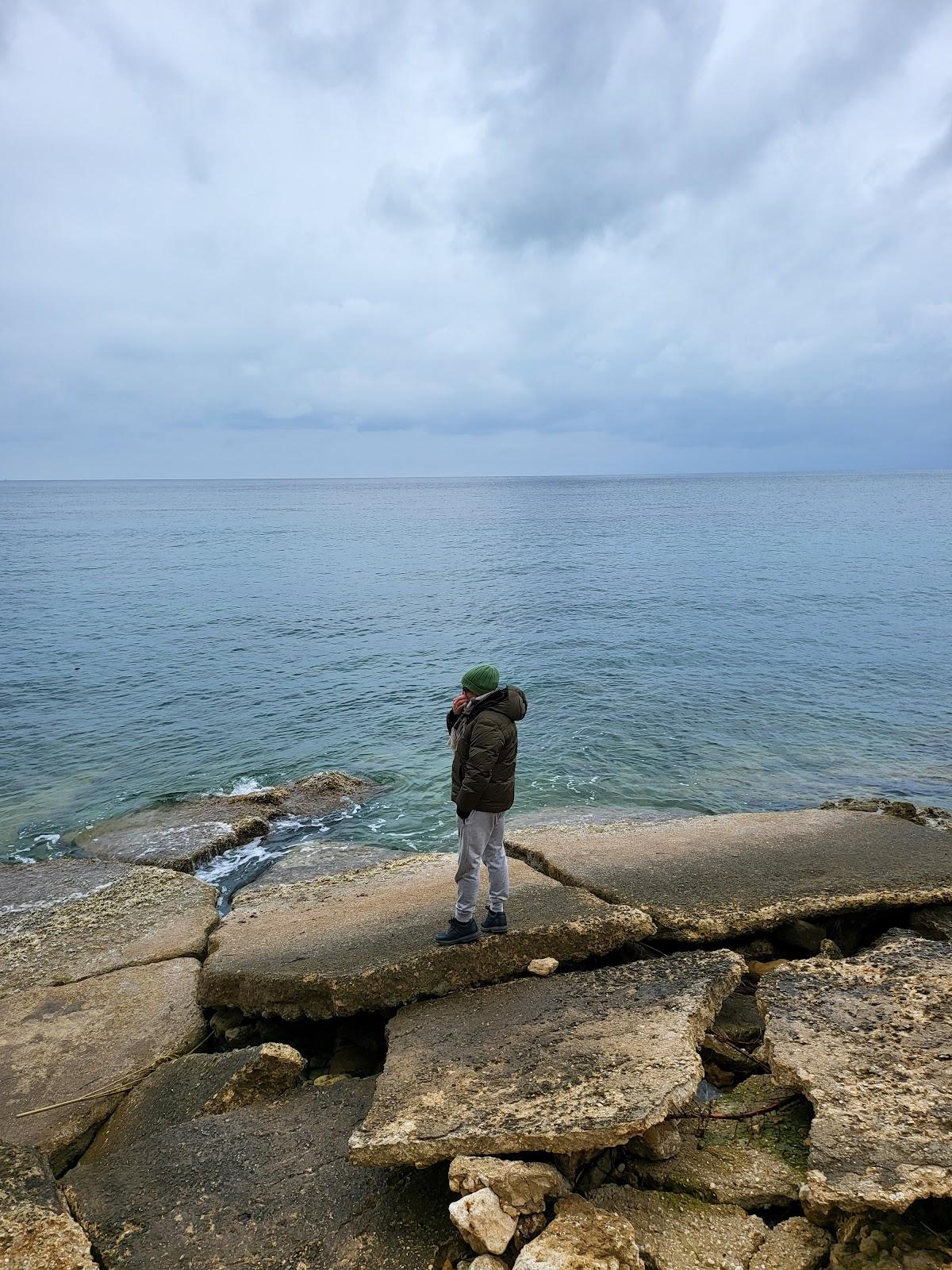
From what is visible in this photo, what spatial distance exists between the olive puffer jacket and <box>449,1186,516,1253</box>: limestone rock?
278 cm

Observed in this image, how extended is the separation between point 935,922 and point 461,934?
472 centimetres

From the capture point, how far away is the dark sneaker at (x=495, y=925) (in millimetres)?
7027

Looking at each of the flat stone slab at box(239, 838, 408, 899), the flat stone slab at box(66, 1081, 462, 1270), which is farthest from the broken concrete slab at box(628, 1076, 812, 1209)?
the flat stone slab at box(239, 838, 408, 899)

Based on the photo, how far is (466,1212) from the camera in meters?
4.33

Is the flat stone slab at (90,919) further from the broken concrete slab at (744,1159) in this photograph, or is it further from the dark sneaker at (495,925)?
the broken concrete slab at (744,1159)

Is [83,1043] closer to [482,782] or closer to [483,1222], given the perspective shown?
[482,782]

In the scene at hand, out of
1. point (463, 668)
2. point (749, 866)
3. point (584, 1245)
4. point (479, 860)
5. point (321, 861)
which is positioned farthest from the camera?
point (463, 668)

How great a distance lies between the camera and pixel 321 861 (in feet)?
38.8

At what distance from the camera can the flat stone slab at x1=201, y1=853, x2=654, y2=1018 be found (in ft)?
22.2

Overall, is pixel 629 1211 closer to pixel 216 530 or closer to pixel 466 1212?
pixel 466 1212

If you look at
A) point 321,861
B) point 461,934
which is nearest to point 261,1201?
point 461,934

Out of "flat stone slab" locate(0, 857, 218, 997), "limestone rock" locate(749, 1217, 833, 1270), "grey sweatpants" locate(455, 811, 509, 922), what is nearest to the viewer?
"limestone rock" locate(749, 1217, 833, 1270)

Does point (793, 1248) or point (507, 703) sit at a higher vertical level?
point (507, 703)

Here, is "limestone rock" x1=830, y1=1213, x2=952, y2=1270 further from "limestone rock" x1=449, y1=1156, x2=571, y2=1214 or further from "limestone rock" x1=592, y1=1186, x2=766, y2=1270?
"limestone rock" x1=449, y1=1156, x2=571, y2=1214
